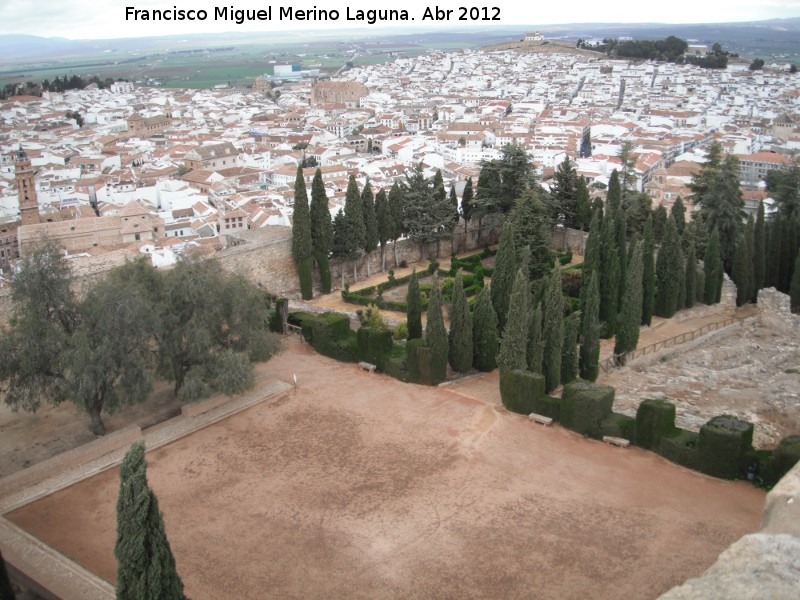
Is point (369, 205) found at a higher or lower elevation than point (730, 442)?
higher

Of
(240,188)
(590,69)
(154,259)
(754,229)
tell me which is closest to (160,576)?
(754,229)

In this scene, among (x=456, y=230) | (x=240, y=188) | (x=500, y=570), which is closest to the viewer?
(x=500, y=570)

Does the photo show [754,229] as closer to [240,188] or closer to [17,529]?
[17,529]

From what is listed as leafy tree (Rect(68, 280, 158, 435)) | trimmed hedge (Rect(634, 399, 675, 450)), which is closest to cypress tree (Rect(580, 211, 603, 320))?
trimmed hedge (Rect(634, 399, 675, 450))

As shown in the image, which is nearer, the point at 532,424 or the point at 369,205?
the point at 532,424

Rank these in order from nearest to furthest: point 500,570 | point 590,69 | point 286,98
Result: point 500,570 → point 286,98 → point 590,69

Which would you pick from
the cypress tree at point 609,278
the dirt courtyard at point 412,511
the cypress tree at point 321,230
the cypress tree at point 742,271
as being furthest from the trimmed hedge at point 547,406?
the cypress tree at point 742,271

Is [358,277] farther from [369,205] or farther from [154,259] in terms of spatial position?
[154,259]

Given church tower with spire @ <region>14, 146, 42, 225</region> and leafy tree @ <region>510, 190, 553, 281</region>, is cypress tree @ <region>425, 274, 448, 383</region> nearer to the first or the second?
leafy tree @ <region>510, 190, 553, 281</region>
